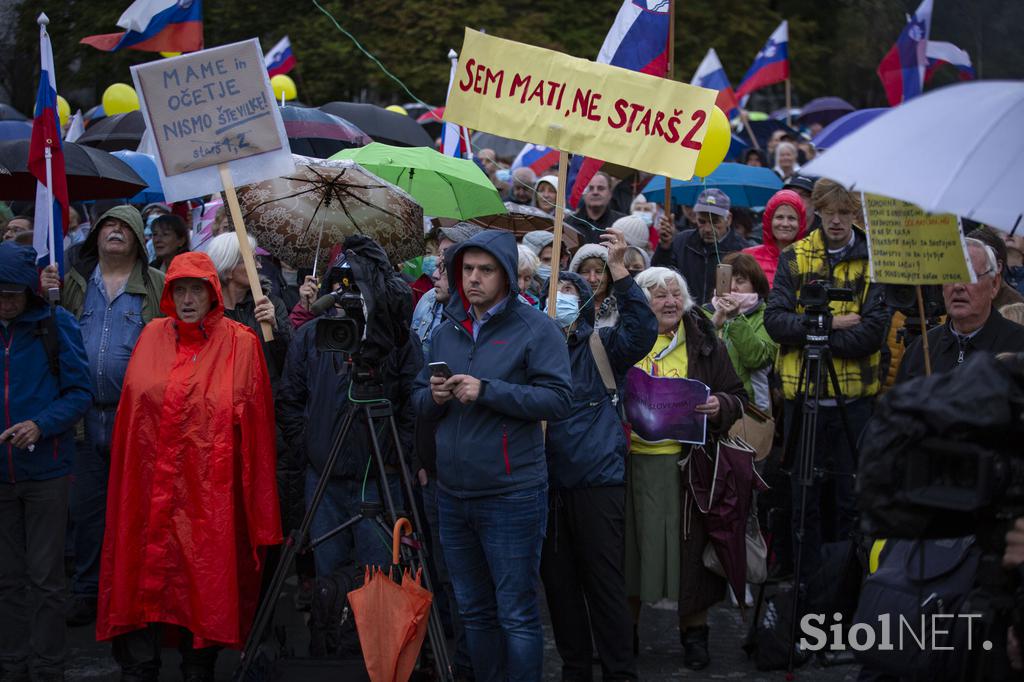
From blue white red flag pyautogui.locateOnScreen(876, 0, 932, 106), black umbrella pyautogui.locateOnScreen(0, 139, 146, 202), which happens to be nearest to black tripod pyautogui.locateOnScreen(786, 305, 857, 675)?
black umbrella pyautogui.locateOnScreen(0, 139, 146, 202)

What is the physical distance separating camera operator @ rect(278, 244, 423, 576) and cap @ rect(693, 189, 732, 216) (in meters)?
4.20


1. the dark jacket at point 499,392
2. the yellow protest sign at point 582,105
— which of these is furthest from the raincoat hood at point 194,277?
the yellow protest sign at point 582,105

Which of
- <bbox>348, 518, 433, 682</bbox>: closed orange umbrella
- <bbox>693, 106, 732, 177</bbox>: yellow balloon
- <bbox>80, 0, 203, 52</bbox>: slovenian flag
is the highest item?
<bbox>80, 0, 203, 52</bbox>: slovenian flag

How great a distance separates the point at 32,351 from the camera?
5.71 m

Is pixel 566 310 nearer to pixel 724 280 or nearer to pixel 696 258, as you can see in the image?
pixel 724 280

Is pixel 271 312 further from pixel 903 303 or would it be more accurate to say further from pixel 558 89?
pixel 903 303

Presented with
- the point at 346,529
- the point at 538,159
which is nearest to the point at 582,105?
the point at 346,529

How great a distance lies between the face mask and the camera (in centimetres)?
573

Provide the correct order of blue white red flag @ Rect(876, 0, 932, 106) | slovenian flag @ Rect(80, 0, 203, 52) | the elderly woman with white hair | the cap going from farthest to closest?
1. blue white red flag @ Rect(876, 0, 932, 106)
2. the cap
3. slovenian flag @ Rect(80, 0, 203, 52)
4. the elderly woman with white hair

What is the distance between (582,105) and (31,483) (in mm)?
3031

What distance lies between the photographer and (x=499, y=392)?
495 centimetres

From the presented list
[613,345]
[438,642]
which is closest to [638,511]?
[613,345]

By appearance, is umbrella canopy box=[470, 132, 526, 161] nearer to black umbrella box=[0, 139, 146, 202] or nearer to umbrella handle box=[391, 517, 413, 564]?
black umbrella box=[0, 139, 146, 202]

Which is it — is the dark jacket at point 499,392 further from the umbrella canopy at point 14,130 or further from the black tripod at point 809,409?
the umbrella canopy at point 14,130
